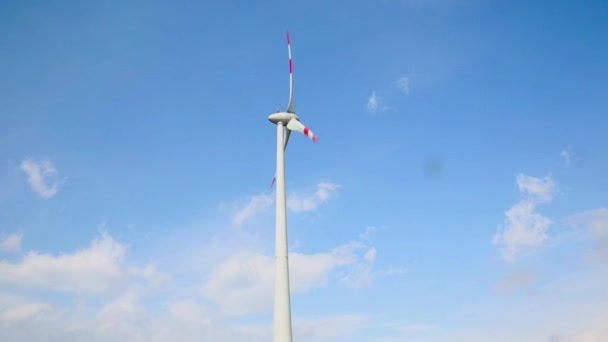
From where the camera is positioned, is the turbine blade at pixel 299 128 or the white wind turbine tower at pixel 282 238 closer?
the white wind turbine tower at pixel 282 238

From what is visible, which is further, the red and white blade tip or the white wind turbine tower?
the red and white blade tip

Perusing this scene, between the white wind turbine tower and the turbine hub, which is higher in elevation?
the turbine hub

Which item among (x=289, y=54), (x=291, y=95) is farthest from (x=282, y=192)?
(x=289, y=54)

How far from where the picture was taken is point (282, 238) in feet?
150

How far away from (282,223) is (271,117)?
607 inches

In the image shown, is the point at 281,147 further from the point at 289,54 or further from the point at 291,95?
the point at 289,54

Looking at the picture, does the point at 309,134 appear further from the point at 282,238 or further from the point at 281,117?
the point at 282,238

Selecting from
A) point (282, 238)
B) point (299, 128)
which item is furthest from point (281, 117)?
point (282, 238)

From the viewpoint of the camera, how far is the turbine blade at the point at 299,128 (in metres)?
55.0

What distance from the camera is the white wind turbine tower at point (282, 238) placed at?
138 ft

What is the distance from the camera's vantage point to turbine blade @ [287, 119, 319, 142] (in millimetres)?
55000

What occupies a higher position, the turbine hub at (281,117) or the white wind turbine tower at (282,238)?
the turbine hub at (281,117)

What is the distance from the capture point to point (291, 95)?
5881 centimetres

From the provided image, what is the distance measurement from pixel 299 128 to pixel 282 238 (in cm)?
1540
